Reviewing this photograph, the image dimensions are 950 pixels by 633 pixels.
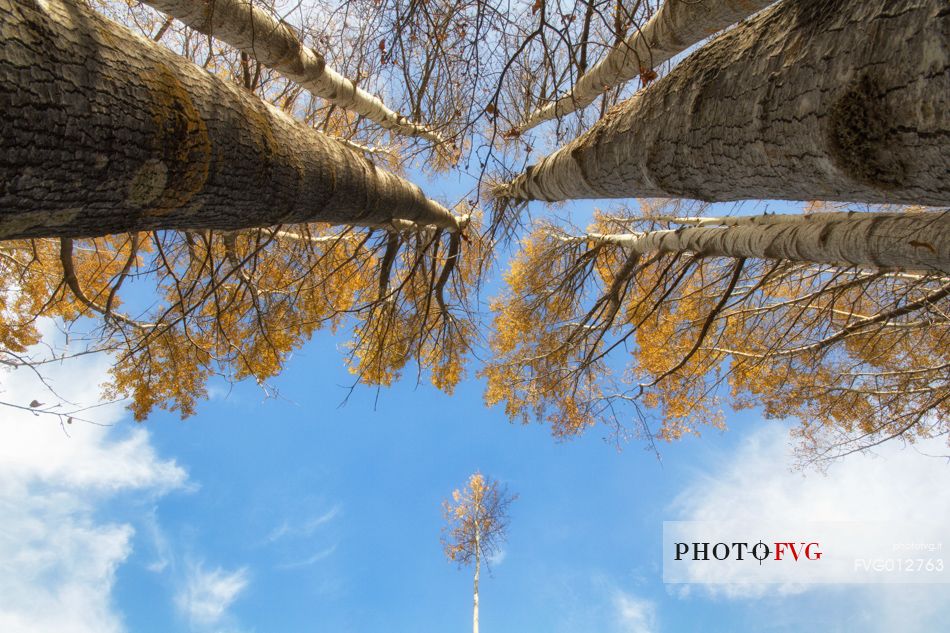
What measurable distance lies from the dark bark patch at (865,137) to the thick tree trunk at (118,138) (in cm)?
159

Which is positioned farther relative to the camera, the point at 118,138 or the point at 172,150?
the point at 172,150

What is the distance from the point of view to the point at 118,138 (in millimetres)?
985

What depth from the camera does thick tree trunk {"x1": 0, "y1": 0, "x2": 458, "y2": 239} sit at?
0.84 m

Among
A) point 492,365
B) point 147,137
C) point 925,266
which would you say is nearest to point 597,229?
point 492,365

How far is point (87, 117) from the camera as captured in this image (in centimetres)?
92

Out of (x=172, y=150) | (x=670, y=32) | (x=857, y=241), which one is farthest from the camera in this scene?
(x=670, y=32)

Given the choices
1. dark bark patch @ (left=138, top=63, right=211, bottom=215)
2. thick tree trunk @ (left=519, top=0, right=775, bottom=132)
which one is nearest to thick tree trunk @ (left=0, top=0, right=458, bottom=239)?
dark bark patch @ (left=138, top=63, right=211, bottom=215)

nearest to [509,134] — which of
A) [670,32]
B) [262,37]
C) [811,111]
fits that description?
[670,32]

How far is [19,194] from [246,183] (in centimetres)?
56

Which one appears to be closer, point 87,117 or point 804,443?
point 87,117

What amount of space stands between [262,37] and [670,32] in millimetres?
2788

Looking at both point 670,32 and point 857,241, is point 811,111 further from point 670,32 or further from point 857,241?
point 670,32

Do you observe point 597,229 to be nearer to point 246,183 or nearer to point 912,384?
point 912,384

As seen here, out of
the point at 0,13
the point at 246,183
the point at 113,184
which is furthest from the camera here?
the point at 246,183
